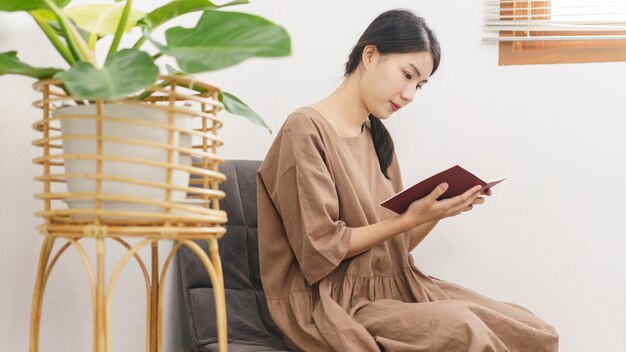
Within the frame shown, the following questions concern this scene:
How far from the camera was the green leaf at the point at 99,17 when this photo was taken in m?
1.25

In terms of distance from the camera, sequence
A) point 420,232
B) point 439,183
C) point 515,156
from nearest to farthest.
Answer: point 439,183
point 420,232
point 515,156

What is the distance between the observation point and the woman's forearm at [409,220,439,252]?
78.6 inches

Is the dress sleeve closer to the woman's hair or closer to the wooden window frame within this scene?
the woman's hair

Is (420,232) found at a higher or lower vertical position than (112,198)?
lower

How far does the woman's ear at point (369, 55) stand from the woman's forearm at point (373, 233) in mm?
442

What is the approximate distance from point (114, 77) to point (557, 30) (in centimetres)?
160

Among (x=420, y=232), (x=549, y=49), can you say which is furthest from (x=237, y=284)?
(x=549, y=49)

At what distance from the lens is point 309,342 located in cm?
162

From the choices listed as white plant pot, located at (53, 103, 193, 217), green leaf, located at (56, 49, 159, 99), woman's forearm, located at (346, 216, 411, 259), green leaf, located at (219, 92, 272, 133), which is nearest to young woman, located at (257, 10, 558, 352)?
woman's forearm, located at (346, 216, 411, 259)

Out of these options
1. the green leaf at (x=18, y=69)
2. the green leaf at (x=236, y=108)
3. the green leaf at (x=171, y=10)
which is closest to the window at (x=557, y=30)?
the green leaf at (x=236, y=108)

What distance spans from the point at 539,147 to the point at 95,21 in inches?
55.6

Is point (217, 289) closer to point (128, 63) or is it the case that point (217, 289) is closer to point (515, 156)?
point (128, 63)

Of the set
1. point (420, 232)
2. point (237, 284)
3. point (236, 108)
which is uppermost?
point (236, 108)

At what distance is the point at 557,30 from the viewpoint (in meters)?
2.20
